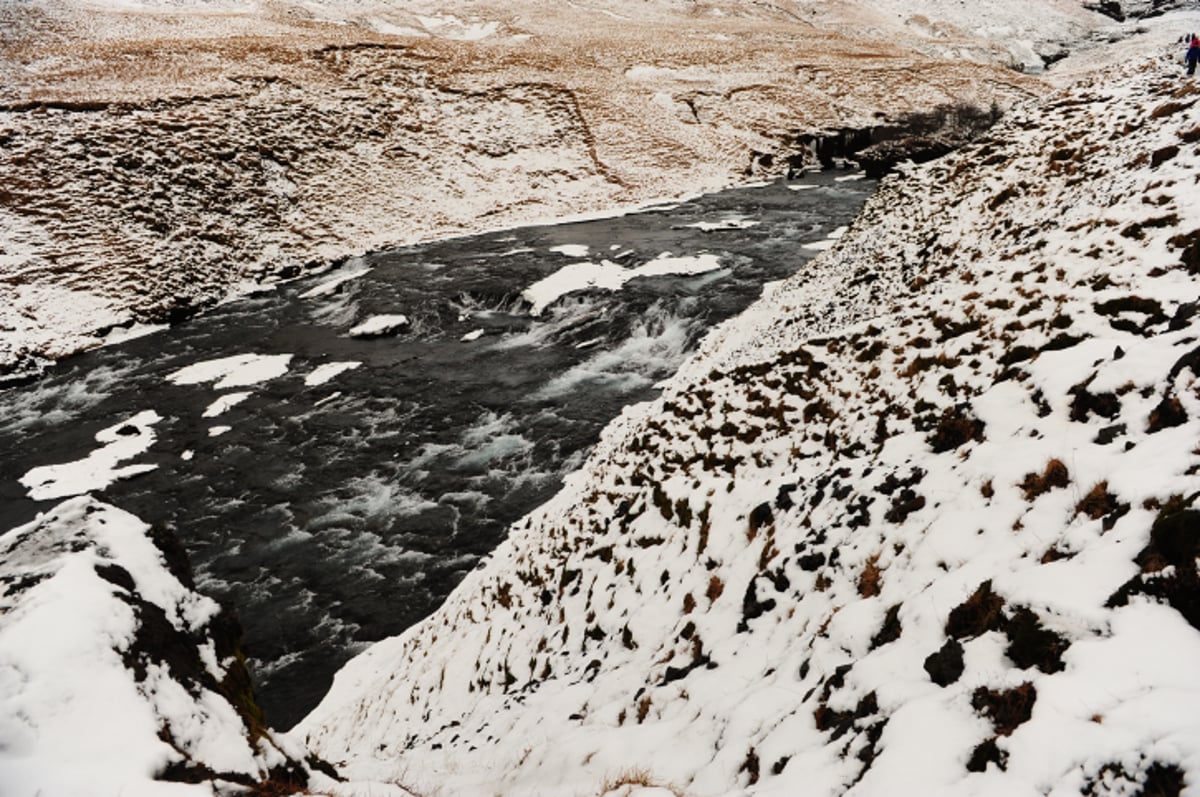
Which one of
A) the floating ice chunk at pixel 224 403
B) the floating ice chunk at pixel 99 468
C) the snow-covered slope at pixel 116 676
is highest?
the snow-covered slope at pixel 116 676

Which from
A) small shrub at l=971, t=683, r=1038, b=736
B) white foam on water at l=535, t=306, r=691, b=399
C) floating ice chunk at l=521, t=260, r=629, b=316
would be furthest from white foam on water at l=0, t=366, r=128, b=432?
small shrub at l=971, t=683, r=1038, b=736

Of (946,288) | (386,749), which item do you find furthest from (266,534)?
(946,288)

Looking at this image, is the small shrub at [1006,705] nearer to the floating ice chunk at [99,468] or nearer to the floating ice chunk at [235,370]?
the floating ice chunk at [99,468]

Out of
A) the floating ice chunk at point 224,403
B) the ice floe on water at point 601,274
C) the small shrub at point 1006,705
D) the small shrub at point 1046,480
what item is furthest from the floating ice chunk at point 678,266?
the small shrub at point 1006,705

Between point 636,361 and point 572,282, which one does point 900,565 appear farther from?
point 572,282

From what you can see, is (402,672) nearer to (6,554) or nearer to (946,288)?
(6,554)

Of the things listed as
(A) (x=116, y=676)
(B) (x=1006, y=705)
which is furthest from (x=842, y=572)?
(A) (x=116, y=676)
